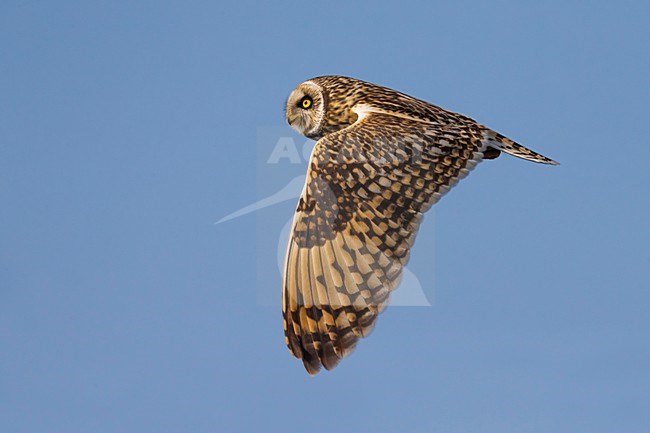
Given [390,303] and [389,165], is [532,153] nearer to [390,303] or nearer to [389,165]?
[389,165]

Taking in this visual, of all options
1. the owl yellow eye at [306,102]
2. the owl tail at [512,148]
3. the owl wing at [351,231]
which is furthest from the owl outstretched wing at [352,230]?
the owl yellow eye at [306,102]

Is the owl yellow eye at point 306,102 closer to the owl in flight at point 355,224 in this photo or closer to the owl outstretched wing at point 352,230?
the owl in flight at point 355,224

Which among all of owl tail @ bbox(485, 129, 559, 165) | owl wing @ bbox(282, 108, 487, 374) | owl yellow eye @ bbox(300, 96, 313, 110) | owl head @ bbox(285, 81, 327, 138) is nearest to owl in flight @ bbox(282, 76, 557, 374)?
owl wing @ bbox(282, 108, 487, 374)

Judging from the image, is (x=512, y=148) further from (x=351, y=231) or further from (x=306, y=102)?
(x=306, y=102)

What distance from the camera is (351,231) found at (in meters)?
6.95

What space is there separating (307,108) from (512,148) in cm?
173

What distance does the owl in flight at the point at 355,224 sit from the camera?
6.80 m

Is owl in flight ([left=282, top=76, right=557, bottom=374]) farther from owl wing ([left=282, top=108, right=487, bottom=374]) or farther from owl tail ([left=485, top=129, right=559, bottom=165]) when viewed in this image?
owl tail ([left=485, top=129, right=559, bottom=165])

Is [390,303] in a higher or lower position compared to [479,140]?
lower

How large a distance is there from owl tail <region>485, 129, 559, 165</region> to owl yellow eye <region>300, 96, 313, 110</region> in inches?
62.4

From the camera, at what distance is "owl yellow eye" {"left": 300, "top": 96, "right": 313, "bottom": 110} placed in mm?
8438

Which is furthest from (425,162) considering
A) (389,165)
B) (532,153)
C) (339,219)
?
(532,153)

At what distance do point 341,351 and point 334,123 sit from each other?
7.05 ft

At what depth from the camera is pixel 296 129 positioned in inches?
335
